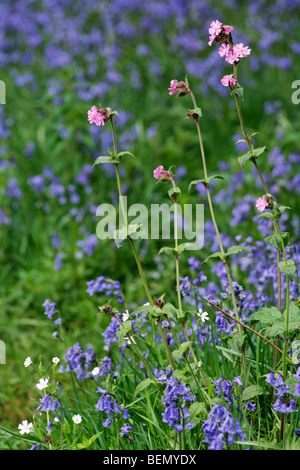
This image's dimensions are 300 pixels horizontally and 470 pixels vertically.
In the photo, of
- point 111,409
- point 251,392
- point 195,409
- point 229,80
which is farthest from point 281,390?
point 229,80

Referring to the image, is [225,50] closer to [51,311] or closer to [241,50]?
[241,50]

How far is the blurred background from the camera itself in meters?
3.89

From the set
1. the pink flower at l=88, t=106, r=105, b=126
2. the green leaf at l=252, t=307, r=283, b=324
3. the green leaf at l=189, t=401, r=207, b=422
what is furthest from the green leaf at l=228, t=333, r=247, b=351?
the pink flower at l=88, t=106, r=105, b=126

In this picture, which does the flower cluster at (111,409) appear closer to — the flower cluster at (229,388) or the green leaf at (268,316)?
the flower cluster at (229,388)

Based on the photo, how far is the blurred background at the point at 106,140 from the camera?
153 inches

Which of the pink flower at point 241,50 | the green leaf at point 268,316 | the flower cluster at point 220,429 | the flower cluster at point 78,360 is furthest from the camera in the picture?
the flower cluster at point 78,360

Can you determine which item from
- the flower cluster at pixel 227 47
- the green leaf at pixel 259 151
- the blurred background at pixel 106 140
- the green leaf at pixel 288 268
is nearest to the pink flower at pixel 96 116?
the flower cluster at pixel 227 47

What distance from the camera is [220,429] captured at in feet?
5.94

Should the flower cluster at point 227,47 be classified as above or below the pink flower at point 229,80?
above

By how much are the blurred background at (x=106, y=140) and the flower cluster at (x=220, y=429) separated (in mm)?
920

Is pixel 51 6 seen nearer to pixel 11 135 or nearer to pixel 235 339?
pixel 11 135

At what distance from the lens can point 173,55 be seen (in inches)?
271
